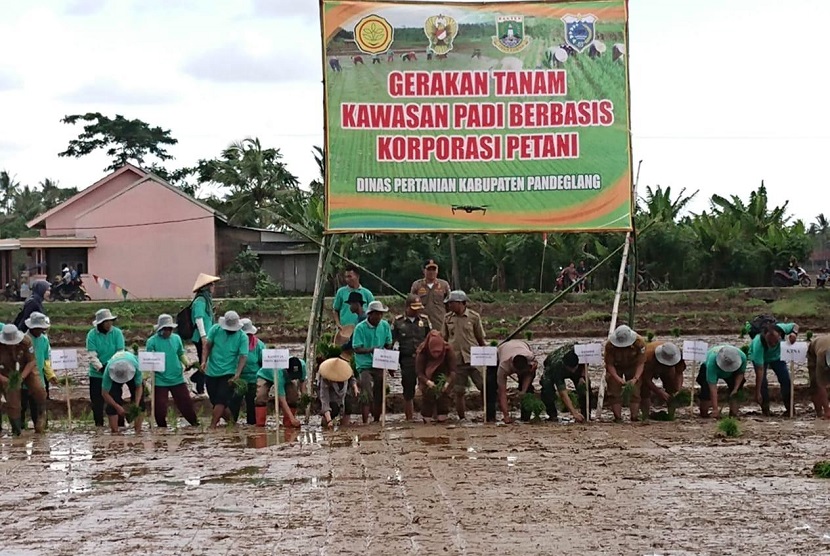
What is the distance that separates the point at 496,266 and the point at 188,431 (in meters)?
27.4

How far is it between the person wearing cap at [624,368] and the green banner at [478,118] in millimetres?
2144

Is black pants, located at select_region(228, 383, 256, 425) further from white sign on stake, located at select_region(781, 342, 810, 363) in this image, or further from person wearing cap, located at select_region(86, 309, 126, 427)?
white sign on stake, located at select_region(781, 342, 810, 363)

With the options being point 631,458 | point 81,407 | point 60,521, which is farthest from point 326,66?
point 60,521

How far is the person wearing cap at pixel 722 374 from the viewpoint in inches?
619

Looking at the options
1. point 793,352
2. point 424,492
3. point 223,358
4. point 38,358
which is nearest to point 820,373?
point 793,352

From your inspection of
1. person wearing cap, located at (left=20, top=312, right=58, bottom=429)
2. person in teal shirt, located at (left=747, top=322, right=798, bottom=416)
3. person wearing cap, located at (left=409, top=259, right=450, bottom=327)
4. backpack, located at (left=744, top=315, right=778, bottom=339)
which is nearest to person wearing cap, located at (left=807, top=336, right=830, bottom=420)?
person in teal shirt, located at (left=747, top=322, right=798, bottom=416)

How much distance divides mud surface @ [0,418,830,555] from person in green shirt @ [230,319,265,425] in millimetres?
→ 1086

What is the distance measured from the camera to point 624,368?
15.7 m

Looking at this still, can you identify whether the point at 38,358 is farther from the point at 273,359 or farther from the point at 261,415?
the point at 273,359

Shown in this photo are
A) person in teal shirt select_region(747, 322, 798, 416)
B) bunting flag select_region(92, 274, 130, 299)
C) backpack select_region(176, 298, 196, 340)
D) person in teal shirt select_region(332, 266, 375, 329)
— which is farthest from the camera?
bunting flag select_region(92, 274, 130, 299)

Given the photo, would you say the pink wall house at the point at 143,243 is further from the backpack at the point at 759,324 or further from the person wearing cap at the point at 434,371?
the backpack at the point at 759,324

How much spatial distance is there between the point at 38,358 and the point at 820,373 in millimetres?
9197

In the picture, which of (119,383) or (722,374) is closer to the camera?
(119,383)

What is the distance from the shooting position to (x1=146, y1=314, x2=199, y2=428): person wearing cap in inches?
611
